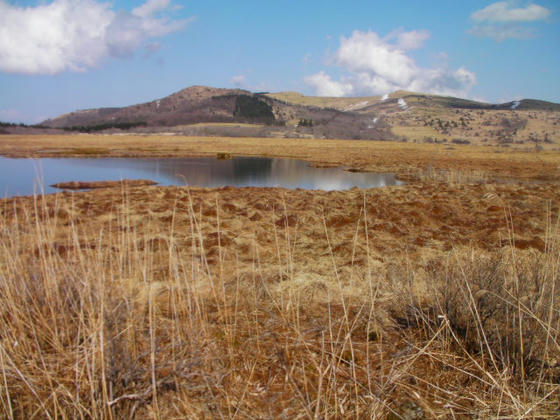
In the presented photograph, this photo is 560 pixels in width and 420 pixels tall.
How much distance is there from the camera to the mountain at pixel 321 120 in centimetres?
7350

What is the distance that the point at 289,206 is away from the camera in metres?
9.41

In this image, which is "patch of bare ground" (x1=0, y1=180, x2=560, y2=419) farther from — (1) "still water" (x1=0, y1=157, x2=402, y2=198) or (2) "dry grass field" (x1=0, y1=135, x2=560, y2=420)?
(1) "still water" (x1=0, y1=157, x2=402, y2=198)

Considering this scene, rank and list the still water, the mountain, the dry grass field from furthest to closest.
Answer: the mountain → the still water → the dry grass field

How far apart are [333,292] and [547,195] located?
1113cm

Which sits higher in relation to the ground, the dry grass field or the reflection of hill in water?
the reflection of hill in water


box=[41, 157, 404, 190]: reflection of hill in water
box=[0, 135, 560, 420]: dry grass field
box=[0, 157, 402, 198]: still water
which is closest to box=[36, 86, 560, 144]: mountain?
box=[41, 157, 404, 190]: reflection of hill in water

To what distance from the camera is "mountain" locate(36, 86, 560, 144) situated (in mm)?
73500

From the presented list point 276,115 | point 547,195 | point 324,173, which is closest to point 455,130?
point 276,115

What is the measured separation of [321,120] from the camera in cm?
9925

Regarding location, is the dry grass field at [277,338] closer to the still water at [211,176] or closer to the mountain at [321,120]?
the still water at [211,176]

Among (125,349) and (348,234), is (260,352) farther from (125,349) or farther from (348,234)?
(348,234)

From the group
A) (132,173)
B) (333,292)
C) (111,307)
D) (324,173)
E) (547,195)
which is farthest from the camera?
(324,173)

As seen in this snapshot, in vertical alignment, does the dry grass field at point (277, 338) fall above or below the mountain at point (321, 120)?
below

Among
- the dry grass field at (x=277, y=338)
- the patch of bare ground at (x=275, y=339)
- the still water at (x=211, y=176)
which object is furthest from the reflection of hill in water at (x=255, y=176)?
the patch of bare ground at (x=275, y=339)
